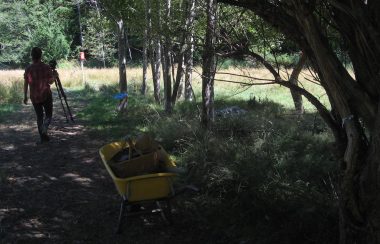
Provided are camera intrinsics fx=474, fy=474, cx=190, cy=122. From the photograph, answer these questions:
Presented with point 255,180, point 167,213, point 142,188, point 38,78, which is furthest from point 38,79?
point 255,180

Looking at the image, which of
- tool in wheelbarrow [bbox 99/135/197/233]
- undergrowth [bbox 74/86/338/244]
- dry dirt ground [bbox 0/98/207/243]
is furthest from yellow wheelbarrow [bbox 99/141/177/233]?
undergrowth [bbox 74/86/338/244]

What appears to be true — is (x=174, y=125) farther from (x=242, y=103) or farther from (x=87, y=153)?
(x=242, y=103)

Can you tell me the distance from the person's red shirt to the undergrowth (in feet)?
9.03

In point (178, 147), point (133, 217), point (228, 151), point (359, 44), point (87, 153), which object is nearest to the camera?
point (359, 44)

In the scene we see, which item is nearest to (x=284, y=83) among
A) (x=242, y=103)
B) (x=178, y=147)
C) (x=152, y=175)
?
(x=152, y=175)

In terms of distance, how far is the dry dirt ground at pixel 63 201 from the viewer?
17.7 feet

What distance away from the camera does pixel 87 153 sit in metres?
9.54

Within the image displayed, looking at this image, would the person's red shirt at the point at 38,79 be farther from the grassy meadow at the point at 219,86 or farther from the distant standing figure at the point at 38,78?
the grassy meadow at the point at 219,86

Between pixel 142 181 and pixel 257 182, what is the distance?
1.50 meters

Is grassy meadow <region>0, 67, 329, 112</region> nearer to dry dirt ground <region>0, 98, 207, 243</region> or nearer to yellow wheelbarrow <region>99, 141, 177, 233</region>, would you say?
dry dirt ground <region>0, 98, 207, 243</region>

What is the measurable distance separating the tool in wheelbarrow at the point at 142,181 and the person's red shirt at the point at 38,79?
14.8ft

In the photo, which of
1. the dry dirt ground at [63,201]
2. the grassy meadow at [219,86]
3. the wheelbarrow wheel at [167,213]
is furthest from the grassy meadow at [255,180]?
the grassy meadow at [219,86]

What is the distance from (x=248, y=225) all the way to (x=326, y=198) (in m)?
0.90

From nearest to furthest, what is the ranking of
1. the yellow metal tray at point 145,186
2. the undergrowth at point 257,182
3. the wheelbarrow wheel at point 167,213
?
the undergrowth at point 257,182
the yellow metal tray at point 145,186
the wheelbarrow wheel at point 167,213
